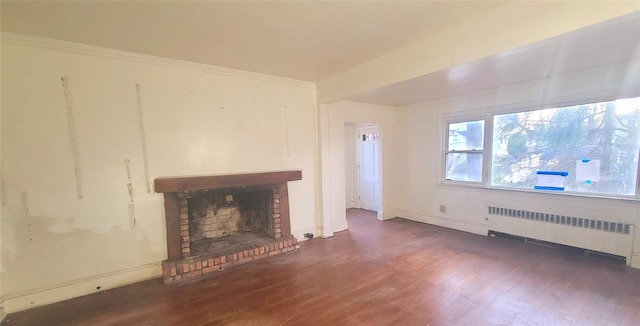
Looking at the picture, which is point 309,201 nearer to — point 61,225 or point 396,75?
point 396,75

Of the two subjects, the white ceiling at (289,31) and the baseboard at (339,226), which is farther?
the baseboard at (339,226)

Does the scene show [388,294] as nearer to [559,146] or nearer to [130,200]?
[130,200]

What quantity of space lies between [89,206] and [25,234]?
0.49 meters

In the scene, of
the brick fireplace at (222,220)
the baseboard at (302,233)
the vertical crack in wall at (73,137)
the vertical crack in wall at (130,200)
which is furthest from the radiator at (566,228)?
the vertical crack in wall at (73,137)

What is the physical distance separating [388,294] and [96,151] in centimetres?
328

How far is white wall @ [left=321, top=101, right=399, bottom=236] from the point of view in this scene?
4.21 metres

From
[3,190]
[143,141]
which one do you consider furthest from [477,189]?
[3,190]

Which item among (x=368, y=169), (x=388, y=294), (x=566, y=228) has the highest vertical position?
(x=368, y=169)

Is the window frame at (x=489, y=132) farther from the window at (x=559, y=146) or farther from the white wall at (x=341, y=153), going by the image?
the white wall at (x=341, y=153)

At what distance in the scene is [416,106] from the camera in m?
A: 5.03

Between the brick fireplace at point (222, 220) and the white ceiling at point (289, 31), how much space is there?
1.44 meters

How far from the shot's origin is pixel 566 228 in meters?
3.40

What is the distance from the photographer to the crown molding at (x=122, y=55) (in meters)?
2.28

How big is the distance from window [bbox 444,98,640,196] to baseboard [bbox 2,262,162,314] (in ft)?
16.2
